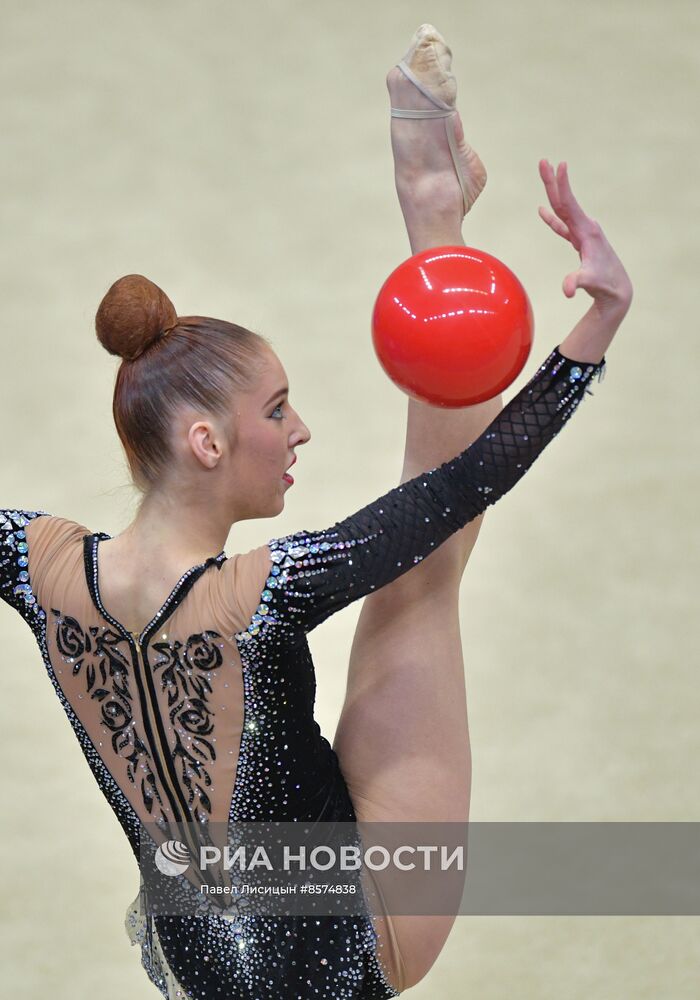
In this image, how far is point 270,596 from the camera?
1.49 meters

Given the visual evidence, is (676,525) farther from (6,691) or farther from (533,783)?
(6,691)

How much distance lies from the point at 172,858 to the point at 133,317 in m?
0.61

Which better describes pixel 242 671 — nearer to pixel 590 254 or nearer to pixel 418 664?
pixel 418 664

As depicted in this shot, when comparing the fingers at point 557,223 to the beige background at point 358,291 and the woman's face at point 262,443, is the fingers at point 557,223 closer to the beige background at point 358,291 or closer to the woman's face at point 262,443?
the woman's face at point 262,443

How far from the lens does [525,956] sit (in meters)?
2.85

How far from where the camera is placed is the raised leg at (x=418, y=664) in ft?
5.52

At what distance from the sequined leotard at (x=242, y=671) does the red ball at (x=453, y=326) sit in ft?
0.20

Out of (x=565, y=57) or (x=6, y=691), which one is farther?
(x=565, y=57)

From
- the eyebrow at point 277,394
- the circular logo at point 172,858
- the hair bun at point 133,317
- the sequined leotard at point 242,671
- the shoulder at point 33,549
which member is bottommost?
the circular logo at point 172,858

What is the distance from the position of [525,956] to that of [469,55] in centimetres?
211

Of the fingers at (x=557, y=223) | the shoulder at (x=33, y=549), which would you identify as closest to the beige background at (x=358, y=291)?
the shoulder at (x=33, y=549)

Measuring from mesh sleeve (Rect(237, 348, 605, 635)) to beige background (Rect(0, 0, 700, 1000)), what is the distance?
5.45 ft

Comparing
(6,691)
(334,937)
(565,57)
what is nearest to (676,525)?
(565,57)

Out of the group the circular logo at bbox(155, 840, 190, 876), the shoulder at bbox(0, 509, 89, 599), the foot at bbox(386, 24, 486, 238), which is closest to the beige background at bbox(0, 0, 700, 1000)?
the circular logo at bbox(155, 840, 190, 876)
